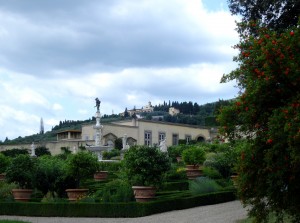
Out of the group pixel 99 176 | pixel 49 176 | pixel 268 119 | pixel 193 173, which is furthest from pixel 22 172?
pixel 268 119

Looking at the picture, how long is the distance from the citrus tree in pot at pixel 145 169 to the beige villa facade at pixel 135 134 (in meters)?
36.5

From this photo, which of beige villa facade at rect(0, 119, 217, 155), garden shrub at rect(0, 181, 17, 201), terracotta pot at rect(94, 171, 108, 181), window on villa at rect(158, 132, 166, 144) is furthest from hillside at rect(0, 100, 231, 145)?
garden shrub at rect(0, 181, 17, 201)

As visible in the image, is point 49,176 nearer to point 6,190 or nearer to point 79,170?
point 79,170

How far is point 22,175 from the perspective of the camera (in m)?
16.4

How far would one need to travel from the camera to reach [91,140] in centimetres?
5403

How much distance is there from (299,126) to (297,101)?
1.88 ft

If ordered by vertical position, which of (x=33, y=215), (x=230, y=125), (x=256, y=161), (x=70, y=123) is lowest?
(x=33, y=215)

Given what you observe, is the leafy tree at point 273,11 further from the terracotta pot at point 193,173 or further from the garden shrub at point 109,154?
the garden shrub at point 109,154

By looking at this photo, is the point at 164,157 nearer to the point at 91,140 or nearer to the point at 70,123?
the point at 91,140

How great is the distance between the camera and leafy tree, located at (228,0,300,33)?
12.7 meters

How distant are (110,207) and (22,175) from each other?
183 inches

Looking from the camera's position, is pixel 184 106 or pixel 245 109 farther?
pixel 184 106

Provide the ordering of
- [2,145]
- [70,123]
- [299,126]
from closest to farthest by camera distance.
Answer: [299,126], [2,145], [70,123]

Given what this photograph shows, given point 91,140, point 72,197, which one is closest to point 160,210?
point 72,197
